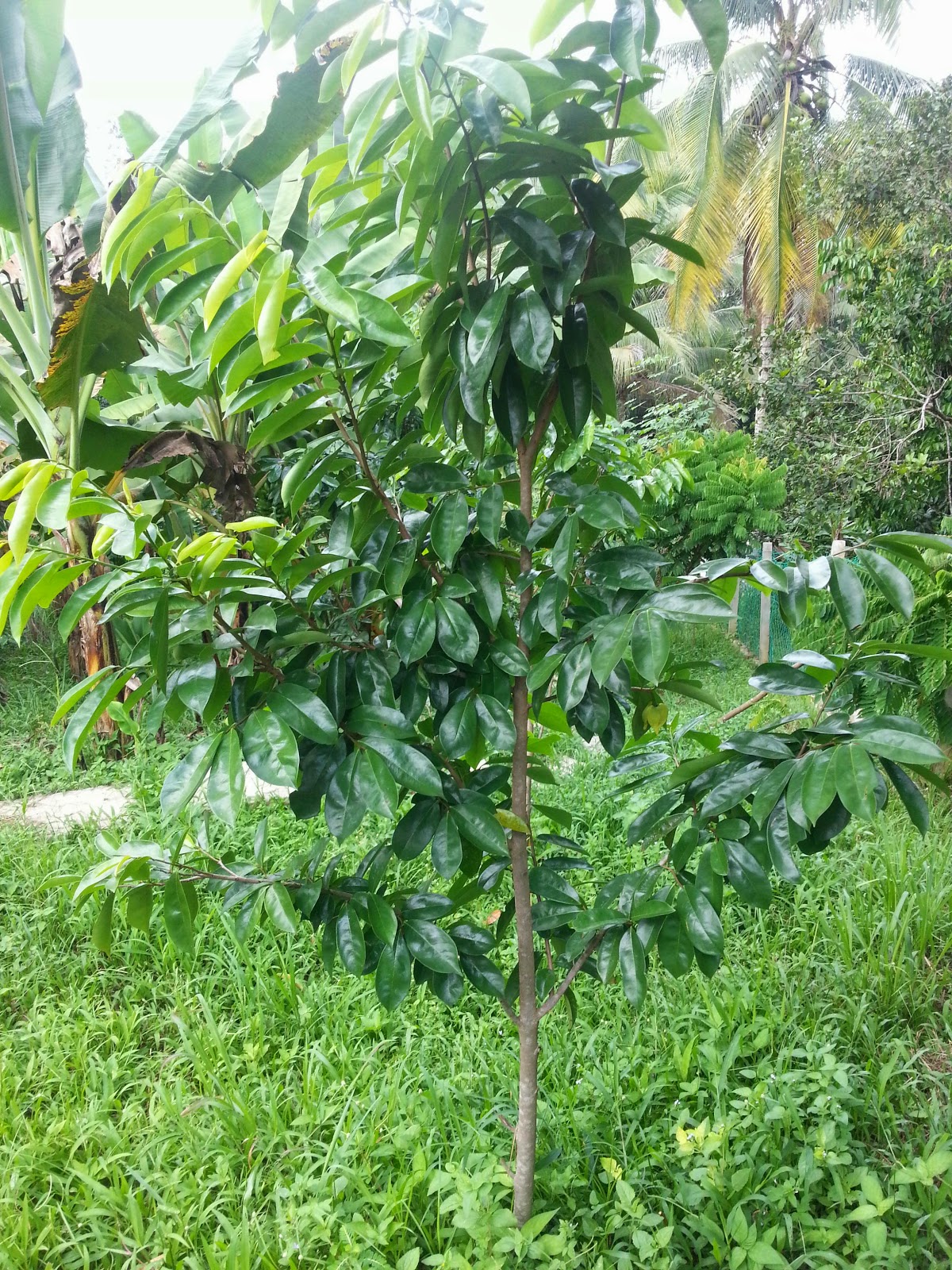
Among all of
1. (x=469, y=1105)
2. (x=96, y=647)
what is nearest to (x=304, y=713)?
(x=469, y=1105)

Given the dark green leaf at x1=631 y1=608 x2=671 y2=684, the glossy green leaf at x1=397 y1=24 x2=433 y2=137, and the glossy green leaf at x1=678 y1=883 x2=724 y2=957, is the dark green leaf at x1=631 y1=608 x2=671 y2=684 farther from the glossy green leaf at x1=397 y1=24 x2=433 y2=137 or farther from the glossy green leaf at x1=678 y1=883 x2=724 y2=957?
the glossy green leaf at x1=397 y1=24 x2=433 y2=137

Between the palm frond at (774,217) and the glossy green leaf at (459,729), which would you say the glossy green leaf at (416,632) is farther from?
the palm frond at (774,217)

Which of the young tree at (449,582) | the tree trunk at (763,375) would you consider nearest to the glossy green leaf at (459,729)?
the young tree at (449,582)

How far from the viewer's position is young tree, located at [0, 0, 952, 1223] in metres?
0.77

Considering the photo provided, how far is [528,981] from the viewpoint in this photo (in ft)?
3.90

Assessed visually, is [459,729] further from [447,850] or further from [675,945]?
[675,945]

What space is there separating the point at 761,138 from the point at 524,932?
11720 mm

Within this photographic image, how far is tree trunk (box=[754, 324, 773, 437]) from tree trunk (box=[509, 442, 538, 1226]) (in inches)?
178

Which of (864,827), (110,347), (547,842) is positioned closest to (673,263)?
(864,827)

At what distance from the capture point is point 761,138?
402 inches

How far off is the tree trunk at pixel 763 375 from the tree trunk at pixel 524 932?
14.8 ft

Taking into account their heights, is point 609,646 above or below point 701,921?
above

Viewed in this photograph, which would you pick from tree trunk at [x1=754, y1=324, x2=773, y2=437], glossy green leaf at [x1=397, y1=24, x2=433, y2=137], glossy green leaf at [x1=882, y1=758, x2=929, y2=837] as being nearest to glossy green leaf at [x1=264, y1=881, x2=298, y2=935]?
glossy green leaf at [x1=882, y1=758, x2=929, y2=837]

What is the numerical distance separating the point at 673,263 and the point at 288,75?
369 inches
